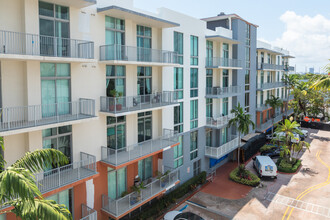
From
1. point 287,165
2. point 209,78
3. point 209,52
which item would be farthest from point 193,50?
point 287,165

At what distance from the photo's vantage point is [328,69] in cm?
1344

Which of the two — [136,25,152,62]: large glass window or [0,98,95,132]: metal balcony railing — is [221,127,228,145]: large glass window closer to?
[136,25,152,62]: large glass window

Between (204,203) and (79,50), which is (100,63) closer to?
(79,50)

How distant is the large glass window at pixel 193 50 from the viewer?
950 inches

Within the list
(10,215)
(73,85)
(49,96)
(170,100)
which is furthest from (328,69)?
(10,215)

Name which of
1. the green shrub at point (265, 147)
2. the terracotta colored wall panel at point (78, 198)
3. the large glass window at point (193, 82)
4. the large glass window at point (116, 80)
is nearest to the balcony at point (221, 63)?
the large glass window at point (193, 82)

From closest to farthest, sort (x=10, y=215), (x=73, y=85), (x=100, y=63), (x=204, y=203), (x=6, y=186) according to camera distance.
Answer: (x=6, y=186) < (x=10, y=215) < (x=73, y=85) < (x=100, y=63) < (x=204, y=203)

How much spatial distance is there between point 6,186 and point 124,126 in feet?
39.0

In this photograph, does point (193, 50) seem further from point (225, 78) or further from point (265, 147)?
point (265, 147)

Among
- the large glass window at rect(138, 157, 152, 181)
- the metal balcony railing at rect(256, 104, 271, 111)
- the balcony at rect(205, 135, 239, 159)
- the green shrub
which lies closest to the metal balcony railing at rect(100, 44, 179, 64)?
the large glass window at rect(138, 157, 152, 181)

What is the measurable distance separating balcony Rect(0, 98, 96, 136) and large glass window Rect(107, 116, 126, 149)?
2.26 metres

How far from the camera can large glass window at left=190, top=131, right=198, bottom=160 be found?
2512 cm

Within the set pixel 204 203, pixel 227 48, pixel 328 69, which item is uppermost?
pixel 227 48

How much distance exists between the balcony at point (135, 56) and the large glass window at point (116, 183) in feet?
22.0
